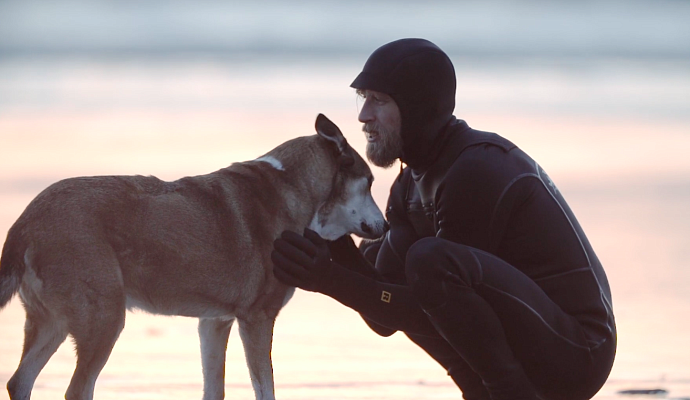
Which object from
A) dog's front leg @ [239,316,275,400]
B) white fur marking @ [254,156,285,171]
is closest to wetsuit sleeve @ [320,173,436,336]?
dog's front leg @ [239,316,275,400]

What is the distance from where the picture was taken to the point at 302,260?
17.1ft

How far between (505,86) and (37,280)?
1129 cm

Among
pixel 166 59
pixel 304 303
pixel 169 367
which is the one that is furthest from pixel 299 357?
pixel 166 59

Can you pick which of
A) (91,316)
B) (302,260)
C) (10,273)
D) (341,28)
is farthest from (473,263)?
(341,28)

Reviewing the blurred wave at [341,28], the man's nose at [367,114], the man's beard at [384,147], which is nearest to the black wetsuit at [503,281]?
the man's beard at [384,147]

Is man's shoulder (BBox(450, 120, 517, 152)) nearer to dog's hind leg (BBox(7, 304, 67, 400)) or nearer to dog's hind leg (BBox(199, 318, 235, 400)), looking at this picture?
dog's hind leg (BBox(199, 318, 235, 400))

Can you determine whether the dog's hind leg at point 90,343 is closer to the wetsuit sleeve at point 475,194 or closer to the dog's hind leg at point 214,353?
the dog's hind leg at point 214,353

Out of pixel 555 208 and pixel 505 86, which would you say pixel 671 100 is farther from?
pixel 555 208

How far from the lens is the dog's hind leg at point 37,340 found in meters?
5.17

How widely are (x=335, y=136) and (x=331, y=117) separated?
21.5 ft

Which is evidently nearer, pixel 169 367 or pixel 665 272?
pixel 169 367

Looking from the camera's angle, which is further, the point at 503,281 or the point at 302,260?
the point at 302,260

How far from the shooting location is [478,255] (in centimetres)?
482

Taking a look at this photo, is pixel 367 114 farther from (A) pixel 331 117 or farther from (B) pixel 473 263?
(A) pixel 331 117
